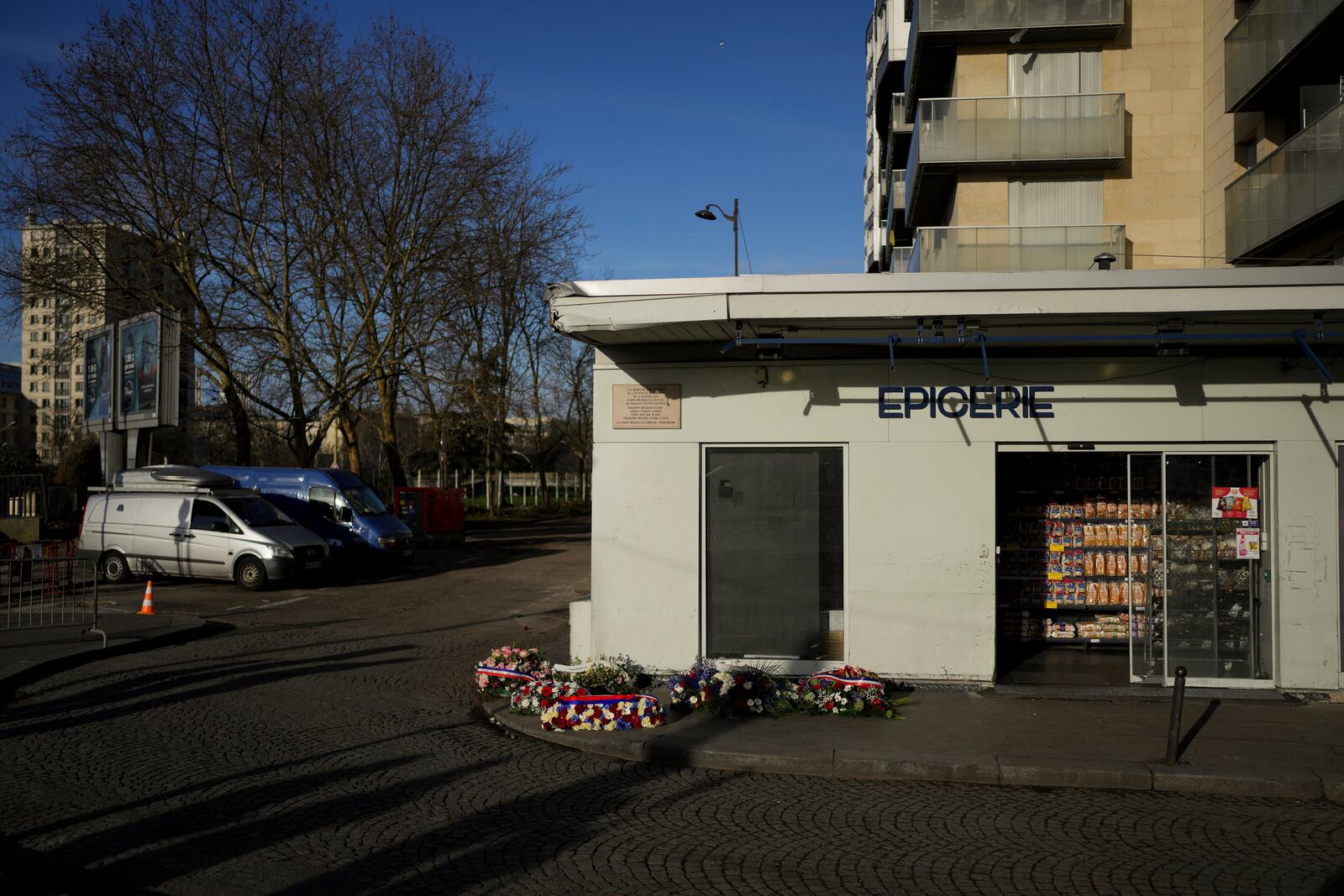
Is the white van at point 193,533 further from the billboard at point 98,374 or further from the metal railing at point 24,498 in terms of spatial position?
the metal railing at point 24,498

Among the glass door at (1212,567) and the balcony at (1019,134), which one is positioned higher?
the balcony at (1019,134)

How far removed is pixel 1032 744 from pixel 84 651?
10764mm

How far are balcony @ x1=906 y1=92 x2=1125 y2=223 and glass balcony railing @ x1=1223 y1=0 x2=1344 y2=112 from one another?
2092mm

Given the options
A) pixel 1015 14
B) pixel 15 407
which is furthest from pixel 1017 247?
pixel 15 407

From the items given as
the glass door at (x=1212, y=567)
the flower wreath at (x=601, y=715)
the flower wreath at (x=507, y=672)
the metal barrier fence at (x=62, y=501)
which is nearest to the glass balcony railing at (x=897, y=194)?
the glass door at (x=1212, y=567)

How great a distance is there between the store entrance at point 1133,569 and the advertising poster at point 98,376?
20228 millimetres

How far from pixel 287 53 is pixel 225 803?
89.5ft

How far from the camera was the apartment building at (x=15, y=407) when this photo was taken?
120 m

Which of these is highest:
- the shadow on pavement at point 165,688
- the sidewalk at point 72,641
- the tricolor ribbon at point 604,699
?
the tricolor ribbon at point 604,699

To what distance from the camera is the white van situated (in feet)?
67.2

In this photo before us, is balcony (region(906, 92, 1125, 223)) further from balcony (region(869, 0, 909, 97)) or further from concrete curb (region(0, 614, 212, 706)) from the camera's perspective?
concrete curb (region(0, 614, 212, 706))

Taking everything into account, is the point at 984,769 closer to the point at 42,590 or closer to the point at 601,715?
the point at 601,715

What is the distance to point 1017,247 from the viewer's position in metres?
21.4

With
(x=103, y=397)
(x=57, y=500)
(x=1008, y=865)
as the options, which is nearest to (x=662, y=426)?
(x=1008, y=865)
